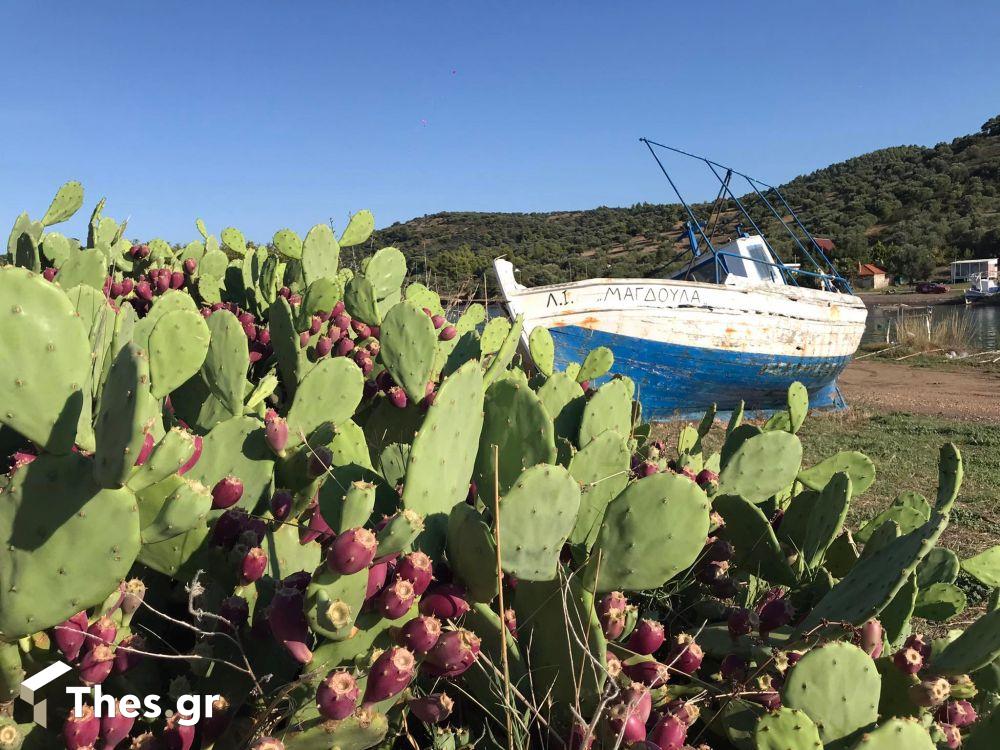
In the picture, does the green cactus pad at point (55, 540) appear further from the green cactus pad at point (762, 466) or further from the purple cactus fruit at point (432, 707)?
the green cactus pad at point (762, 466)

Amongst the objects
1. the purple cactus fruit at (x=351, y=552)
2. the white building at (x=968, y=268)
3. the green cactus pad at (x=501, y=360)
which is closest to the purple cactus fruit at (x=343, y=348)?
the green cactus pad at (x=501, y=360)

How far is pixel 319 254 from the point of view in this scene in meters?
3.24

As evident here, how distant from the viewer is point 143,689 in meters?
1.17

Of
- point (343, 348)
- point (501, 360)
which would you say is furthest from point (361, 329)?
point (501, 360)

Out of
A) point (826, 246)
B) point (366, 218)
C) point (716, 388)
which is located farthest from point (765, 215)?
point (366, 218)

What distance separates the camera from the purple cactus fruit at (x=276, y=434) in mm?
1450

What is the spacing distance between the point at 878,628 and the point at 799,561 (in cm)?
46

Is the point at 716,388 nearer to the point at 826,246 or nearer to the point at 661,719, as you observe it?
the point at 661,719

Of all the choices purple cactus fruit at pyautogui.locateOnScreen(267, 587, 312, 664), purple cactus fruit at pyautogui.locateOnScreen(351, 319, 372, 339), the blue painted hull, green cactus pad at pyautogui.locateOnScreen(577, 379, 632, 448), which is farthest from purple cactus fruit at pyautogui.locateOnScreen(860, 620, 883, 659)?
the blue painted hull

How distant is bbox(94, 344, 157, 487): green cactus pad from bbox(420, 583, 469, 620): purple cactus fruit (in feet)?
1.62

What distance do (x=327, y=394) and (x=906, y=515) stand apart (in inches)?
57.6

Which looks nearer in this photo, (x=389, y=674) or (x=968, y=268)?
(x=389, y=674)

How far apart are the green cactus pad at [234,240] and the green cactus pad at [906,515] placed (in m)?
3.33

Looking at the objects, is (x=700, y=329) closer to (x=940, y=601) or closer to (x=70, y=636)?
(x=940, y=601)
